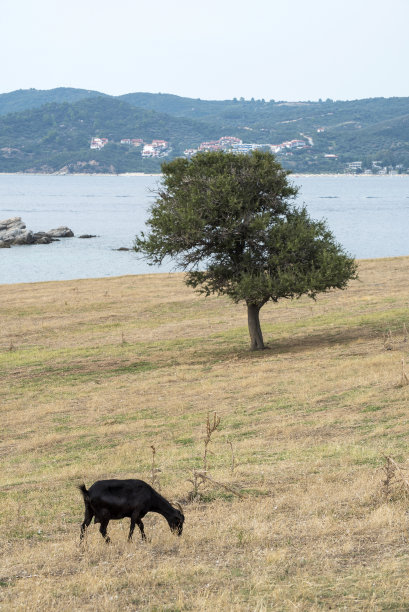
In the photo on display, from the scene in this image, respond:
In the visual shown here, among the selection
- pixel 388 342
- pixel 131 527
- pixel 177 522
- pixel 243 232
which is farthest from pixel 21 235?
pixel 131 527

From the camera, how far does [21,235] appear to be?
126750mm

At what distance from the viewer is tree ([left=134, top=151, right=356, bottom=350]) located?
31.9 m

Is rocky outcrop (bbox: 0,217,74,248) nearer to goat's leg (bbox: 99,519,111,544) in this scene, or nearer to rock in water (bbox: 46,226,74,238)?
rock in water (bbox: 46,226,74,238)

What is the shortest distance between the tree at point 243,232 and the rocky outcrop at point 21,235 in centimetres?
9587

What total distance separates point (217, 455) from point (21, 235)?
115 meters

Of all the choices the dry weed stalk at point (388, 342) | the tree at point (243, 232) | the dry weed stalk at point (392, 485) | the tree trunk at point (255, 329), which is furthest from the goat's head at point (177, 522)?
the tree trunk at point (255, 329)

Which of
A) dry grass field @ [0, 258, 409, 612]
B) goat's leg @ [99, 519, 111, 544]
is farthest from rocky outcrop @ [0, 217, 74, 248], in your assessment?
goat's leg @ [99, 519, 111, 544]

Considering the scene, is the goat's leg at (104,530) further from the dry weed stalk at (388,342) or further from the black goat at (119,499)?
the dry weed stalk at (388,342)

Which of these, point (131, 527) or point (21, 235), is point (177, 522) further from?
point (21, 235)

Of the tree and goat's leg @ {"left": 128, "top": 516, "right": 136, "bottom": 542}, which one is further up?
the tree

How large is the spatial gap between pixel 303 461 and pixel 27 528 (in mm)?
6656

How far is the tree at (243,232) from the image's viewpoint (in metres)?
31.9

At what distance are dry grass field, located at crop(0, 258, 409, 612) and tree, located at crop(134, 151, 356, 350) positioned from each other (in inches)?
140

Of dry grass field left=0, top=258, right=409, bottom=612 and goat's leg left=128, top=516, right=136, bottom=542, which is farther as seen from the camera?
goat's leg left=128, top=516, right=136, bottom=542
